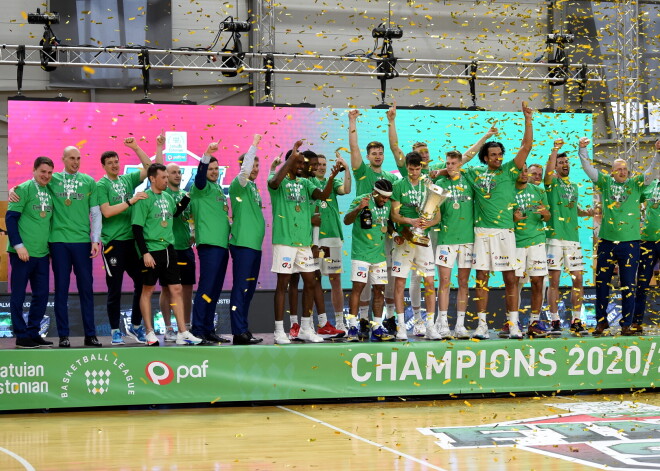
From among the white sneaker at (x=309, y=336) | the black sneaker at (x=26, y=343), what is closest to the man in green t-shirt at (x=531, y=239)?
the white sneaker at (x=309, y=336)

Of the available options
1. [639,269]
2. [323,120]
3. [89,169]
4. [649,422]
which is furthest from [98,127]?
[649,422]

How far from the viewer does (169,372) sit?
727 cm

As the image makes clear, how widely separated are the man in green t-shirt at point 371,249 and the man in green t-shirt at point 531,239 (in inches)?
51.5

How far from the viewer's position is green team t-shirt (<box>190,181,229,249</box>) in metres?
7.59

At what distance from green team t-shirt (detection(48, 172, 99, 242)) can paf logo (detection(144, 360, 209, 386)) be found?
1.24 meters

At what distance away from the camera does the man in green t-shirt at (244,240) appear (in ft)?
24.9

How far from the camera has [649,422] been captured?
6.63 meters

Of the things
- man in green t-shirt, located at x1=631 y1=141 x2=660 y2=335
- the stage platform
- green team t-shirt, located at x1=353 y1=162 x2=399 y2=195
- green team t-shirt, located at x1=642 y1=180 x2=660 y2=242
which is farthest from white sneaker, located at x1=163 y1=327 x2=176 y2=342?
green team t-shirt, located at x1=642 y1=180 x2=660 y2=242

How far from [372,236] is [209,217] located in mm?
1468

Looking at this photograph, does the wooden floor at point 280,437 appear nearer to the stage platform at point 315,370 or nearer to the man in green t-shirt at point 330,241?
the stage platform at point 315,370

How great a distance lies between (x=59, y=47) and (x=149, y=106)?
4.72 ft

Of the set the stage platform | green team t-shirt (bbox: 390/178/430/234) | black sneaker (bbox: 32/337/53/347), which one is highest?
green team t-shirt (bbox: 390/178/430/234)

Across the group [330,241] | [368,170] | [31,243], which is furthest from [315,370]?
[31,243]

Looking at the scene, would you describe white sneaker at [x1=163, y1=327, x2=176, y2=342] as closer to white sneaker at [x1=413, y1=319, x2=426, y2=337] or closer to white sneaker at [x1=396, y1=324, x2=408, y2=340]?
white sneaker at [x1=396, y1=324, x2=408, y2=340]
